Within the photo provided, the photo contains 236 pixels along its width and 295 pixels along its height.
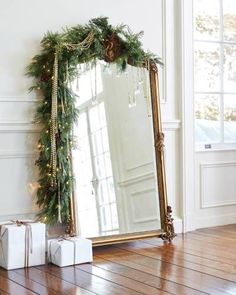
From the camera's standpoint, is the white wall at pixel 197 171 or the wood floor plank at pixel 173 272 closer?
the wood floor plank at pixel 173 272

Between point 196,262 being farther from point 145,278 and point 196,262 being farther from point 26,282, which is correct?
point 26,282

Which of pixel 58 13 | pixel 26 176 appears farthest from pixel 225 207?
pixel 58 13

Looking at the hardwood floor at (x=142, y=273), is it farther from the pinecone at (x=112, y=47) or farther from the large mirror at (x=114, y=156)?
the pinecone at (x=112, y=47)

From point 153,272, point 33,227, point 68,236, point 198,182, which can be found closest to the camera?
point 153,272

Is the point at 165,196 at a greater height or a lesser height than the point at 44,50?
lesser

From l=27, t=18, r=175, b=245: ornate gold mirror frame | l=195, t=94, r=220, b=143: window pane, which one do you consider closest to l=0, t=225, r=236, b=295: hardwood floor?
l=27, t=18, r=175, b=245: ornate gold mirror frame

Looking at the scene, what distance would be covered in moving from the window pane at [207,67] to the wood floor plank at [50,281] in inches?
107

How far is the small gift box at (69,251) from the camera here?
12.7 ft

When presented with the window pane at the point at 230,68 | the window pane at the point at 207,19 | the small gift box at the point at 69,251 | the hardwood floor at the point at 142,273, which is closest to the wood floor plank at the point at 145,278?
the hardwood floor at the point at 142,273

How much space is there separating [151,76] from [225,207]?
5.70ft

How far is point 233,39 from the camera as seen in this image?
569 cm

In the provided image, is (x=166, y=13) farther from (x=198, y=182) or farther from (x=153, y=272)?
(x=153, y=272)

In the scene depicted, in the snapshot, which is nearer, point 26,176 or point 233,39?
point 26,176

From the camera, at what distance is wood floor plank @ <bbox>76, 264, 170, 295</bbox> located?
126 inches
